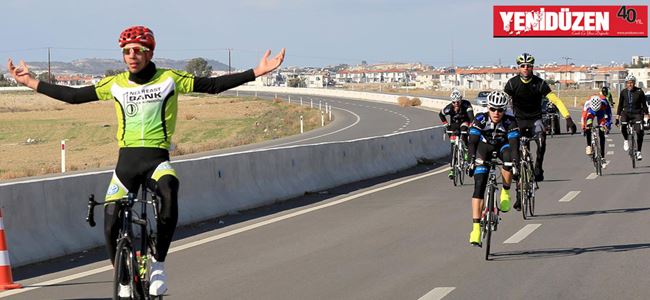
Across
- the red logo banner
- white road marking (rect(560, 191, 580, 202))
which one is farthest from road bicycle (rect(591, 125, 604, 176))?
the red logo banner

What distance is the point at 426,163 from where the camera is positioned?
2828 centimetres

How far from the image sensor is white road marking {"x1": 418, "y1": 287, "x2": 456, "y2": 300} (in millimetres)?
8766

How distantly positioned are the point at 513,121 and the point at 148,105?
5561 mm

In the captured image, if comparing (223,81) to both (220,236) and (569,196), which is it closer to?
(220,236)

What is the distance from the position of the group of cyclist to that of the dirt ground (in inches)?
683

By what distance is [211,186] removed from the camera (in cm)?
1595

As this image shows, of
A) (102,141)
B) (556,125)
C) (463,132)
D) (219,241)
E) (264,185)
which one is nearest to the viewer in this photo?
(219,241)

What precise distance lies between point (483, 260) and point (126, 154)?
4.27m

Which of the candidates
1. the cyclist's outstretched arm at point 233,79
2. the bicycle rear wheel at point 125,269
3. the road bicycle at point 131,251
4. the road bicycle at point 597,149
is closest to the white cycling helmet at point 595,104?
the road bicycle at point 597,149

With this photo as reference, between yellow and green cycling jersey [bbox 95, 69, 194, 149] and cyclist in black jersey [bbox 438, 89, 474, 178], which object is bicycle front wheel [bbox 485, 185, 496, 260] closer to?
yellow and green cycling jersey [bbox 95, 69, 194, 149]

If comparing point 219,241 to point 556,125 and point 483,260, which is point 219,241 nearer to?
point 483,260

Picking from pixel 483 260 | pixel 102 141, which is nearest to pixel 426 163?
pixel 483 260

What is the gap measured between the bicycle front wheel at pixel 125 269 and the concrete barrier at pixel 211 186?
3.98 meters

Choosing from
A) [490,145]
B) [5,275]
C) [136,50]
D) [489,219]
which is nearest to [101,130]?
[490,145]
